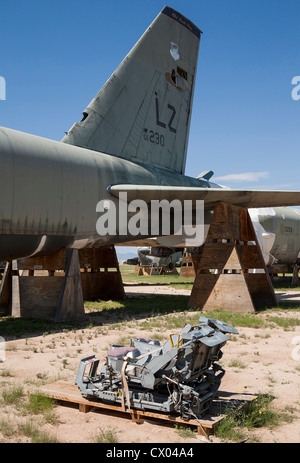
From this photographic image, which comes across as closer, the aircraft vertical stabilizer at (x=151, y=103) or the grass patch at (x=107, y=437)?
the grass patch at (x=107, y=437)

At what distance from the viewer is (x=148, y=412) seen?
4637mm

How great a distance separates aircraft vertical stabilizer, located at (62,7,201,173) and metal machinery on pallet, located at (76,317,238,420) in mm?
8917

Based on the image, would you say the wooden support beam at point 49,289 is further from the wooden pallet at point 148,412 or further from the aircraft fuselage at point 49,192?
the wooden pallet at point 148,412

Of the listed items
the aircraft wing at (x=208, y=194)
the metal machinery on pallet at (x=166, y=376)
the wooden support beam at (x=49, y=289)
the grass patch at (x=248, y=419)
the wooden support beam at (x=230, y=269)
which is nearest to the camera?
the grass patch at (x=248, y=419)

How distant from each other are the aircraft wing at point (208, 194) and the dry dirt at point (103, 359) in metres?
3.94

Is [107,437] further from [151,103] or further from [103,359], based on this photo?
[151,103]

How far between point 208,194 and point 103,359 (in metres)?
7.35

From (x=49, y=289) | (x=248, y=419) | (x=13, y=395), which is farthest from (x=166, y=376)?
Result: (x=49, y=289)

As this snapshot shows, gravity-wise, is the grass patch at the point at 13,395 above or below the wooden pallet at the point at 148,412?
below

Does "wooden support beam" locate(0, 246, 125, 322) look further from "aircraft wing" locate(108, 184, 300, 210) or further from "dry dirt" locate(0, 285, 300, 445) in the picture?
"aircraft wing" locate(108, 184, 300, 210)

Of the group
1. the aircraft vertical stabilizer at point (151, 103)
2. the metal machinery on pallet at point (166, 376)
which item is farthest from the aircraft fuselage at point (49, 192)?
the metal machinery on pallet at point (166, 376)

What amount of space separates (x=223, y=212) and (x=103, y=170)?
4.53 meters

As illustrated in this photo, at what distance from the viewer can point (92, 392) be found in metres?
4.96

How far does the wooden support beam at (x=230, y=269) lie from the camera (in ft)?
44.9
